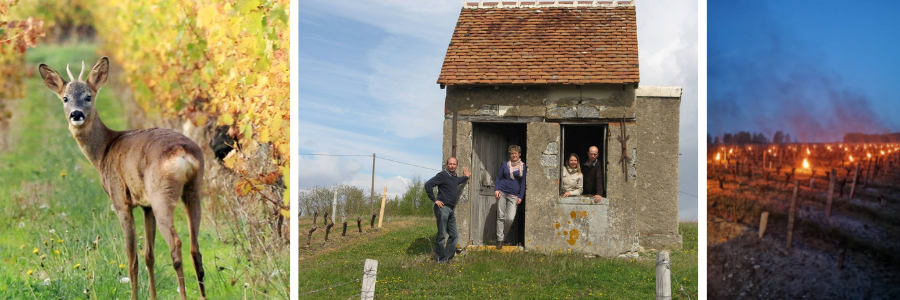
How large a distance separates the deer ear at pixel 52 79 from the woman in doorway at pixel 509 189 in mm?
5166

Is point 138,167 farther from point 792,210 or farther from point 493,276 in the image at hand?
point 792,210

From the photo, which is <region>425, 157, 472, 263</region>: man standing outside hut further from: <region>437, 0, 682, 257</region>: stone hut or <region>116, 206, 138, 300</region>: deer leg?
<region>116, 206, 138, 300</region>: deer leg

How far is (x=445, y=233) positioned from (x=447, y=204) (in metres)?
0.38

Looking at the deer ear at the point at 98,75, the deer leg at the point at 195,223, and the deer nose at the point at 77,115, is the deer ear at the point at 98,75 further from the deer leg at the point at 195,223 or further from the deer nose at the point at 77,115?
the deer leg at the point at 195,223

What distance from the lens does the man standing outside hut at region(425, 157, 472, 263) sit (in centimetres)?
836

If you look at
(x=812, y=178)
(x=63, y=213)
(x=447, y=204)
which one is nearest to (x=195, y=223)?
(x=63, y=213)

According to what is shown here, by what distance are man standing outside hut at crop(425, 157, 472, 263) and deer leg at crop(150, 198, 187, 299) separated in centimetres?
351

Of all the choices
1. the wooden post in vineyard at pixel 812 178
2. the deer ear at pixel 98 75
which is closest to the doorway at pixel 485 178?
the wooden post in vineyard at pixel 812 178

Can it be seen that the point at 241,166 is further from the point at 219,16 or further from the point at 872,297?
the point at 872,297

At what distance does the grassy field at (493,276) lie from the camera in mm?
6988

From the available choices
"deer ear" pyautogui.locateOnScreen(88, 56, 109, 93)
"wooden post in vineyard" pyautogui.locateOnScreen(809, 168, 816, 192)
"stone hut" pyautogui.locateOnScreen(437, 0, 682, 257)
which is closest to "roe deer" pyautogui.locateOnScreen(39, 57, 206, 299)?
"deer ear" pyautogui.locateOnScreen(88, 56, 109, 93)

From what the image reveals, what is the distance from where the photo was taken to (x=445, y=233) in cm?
847

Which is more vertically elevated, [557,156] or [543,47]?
[543,47]

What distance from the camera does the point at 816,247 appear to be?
5672 mm
